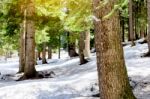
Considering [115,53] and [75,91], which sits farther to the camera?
[75,91]

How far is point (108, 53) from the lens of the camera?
7523mm

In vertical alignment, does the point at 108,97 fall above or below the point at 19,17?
below

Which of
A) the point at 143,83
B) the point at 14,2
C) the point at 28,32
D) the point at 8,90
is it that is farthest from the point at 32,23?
the point at 143,83

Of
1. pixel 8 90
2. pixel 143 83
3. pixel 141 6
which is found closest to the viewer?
pixel 143 83

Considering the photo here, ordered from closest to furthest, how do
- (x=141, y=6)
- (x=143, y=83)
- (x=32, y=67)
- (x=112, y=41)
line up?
(x=112, y=41) < (x=143, y=83) < (x=32, y=67) < (x=141, y=6)

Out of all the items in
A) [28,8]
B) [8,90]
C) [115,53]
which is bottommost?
[8,90]

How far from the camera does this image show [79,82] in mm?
13617

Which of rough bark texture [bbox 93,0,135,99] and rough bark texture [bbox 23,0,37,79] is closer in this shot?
rough bark texture [bbox 93,0,135,99]

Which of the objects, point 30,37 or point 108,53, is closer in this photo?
point 108,53

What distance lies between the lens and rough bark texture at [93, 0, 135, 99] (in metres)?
7.54

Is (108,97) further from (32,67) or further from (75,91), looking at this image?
(32,67)

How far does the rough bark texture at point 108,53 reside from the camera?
7539mm

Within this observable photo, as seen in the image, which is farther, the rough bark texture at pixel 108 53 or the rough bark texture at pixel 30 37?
the rough bark texture at pixel 30 37

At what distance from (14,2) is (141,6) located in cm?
1541
